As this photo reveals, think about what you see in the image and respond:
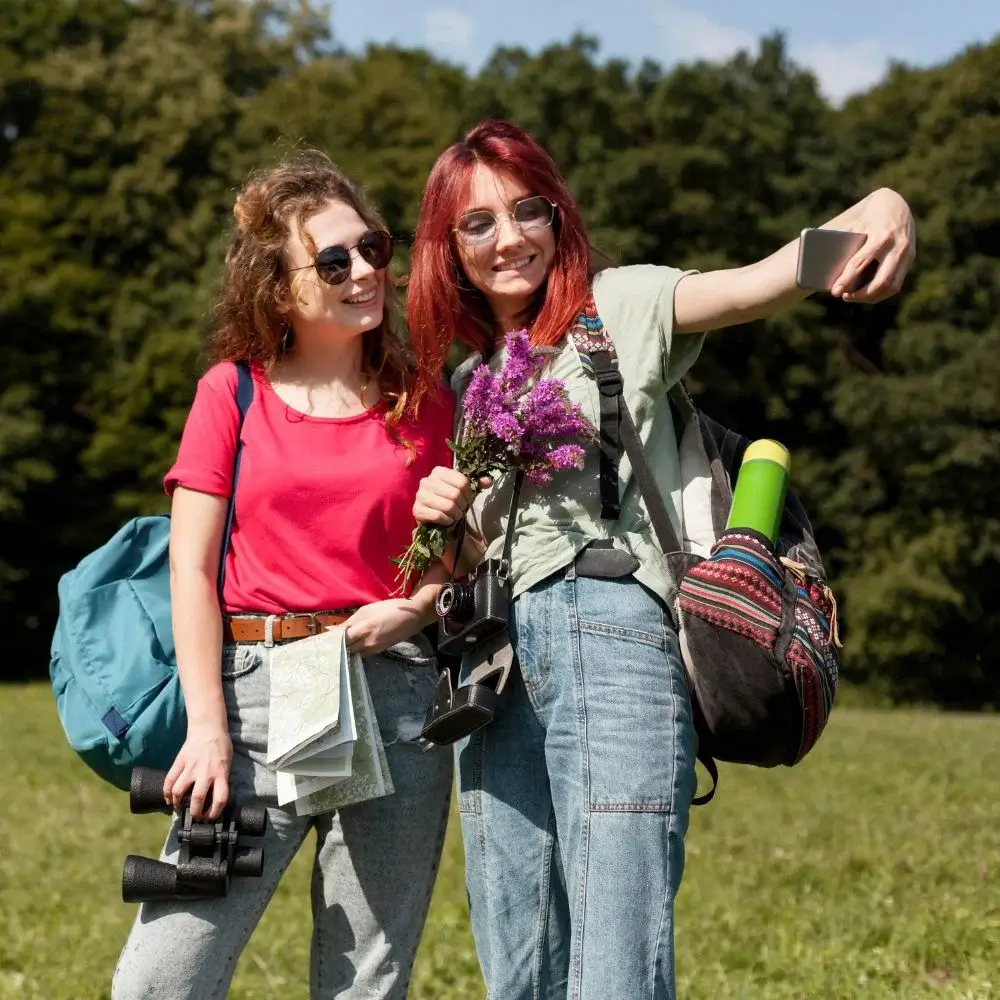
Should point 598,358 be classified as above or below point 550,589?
above

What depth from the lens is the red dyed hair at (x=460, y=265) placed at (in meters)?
2.76

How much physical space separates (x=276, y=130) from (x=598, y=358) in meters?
25.1

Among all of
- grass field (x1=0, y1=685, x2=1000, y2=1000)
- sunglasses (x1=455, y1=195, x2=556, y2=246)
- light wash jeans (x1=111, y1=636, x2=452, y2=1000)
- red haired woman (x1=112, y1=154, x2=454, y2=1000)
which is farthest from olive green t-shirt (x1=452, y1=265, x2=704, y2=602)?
grass field (x1=0, y1=685, x2=1000, y2=1000)

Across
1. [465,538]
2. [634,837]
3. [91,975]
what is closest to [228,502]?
[465,538]

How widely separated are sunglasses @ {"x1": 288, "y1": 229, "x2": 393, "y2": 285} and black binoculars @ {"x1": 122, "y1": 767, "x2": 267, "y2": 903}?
3.55ft

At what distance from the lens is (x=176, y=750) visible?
276cm

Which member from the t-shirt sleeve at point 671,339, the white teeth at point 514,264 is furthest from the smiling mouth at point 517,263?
the t-shirt sleeve at point 671,339

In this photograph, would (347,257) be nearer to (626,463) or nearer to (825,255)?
(626,463)

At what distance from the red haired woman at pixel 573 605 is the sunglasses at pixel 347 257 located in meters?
0.08

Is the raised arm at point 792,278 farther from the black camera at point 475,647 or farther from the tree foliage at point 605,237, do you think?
the tree foliage at point 605,237

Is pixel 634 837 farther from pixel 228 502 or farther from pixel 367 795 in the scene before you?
pixel 228 502

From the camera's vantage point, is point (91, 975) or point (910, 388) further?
point (910, 388)

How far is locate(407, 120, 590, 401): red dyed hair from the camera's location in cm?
276

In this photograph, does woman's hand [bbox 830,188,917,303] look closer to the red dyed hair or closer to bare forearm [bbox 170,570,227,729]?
the red dyed hair
